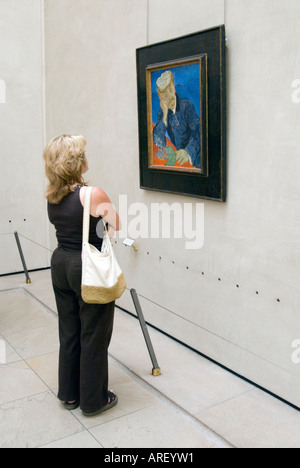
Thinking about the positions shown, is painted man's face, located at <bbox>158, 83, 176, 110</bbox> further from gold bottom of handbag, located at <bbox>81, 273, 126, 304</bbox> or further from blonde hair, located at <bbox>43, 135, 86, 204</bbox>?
gold bottom of handbag, located at <bbox>81, 273, 126, 304</bbox>

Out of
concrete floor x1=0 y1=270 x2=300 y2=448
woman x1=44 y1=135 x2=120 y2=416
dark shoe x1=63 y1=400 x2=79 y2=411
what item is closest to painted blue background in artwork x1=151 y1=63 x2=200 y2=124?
woman x1=44 y1=135 x2=120 y2=416

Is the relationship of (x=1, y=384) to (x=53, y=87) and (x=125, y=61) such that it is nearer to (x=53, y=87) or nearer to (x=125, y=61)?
(x=125, y=61)

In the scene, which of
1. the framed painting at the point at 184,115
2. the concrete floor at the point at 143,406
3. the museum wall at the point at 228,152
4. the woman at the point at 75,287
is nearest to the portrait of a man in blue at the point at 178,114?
the framed painting at the point at 184,115

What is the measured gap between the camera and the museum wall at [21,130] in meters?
7.84

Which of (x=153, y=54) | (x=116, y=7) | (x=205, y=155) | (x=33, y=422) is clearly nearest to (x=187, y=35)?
(x=153, y=54)

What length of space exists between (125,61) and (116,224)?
9.38 ft

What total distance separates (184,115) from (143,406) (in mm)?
2720

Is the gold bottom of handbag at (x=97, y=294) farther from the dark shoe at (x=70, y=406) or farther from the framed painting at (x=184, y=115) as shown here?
Answer: the framed painting at (x=184, y=115)

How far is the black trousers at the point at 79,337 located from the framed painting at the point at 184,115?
63.2 inches

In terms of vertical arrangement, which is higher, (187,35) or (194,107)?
(187,35)

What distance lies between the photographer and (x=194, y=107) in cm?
483

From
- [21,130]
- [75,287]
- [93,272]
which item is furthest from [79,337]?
[21,130]

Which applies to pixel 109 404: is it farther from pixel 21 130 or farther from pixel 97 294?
pixel 21 130

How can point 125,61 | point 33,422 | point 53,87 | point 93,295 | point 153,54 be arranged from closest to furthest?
point 93,295
point 33,422
point 153,54
point 125,61
point 53,87
